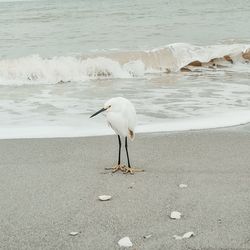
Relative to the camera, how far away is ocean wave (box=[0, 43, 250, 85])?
13.3m

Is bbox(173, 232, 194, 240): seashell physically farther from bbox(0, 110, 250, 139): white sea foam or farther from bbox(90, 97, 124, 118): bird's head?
bbox(0, 110, 250, 139): white sea foam

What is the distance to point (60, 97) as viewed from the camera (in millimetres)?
9648

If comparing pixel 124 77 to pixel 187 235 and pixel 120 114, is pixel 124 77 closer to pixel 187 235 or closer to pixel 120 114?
pixel 120 114

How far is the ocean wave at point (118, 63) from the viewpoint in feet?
43.5

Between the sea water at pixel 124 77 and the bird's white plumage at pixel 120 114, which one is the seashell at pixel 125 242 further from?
the sea water at pixel 124 77

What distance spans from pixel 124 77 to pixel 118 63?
1.53 metres

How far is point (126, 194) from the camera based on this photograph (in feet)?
13.5

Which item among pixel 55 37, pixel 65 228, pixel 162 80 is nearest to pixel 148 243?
pixel 65 228

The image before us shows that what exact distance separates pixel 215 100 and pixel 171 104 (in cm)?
78

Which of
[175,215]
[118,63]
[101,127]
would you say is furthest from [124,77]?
[175,215]

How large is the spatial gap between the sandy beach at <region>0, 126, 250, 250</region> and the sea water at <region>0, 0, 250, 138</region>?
977mm

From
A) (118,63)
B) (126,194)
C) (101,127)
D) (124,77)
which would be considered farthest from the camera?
(118,63)

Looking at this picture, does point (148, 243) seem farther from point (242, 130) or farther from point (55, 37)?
point (55, 37)

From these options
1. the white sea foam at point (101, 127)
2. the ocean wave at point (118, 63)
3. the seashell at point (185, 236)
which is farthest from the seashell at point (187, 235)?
the ocean wave at point (118, 63)
